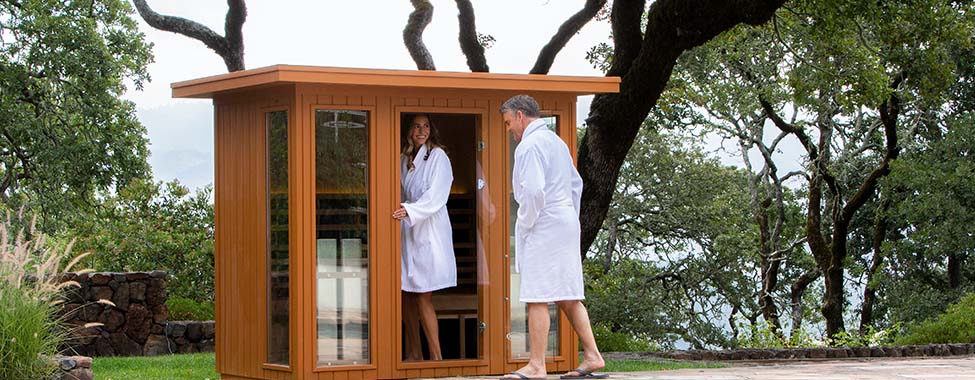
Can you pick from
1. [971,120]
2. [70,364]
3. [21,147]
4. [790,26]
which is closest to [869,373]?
[70,364]

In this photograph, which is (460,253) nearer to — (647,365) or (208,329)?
(647,365)

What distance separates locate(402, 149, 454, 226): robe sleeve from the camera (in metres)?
8.61

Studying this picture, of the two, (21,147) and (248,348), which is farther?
(21,147)

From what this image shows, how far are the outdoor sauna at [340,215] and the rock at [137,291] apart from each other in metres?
4.69

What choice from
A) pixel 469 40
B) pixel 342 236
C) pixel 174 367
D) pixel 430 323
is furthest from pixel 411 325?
pixel 469 40

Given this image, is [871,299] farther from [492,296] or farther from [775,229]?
[492,296]

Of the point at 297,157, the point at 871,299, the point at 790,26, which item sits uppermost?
the point at 790,26

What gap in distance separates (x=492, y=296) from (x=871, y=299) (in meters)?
15.6

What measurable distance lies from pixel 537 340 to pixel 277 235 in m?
1.83

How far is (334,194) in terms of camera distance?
845 centimetres

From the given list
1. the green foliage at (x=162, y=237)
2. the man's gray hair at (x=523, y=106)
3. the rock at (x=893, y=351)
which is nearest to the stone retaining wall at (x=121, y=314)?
the green foliage at (x=162, y=237)

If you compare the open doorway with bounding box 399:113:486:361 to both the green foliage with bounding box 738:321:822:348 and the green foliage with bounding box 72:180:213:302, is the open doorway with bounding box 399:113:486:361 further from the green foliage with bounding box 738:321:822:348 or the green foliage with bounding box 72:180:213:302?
the green foliage with bounding box 738:321:822:348

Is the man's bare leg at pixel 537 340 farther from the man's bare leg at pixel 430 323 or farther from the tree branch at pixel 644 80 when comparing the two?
the tree branch at pixel 644 80

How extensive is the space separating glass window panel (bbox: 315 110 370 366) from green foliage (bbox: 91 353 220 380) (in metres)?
1.64
